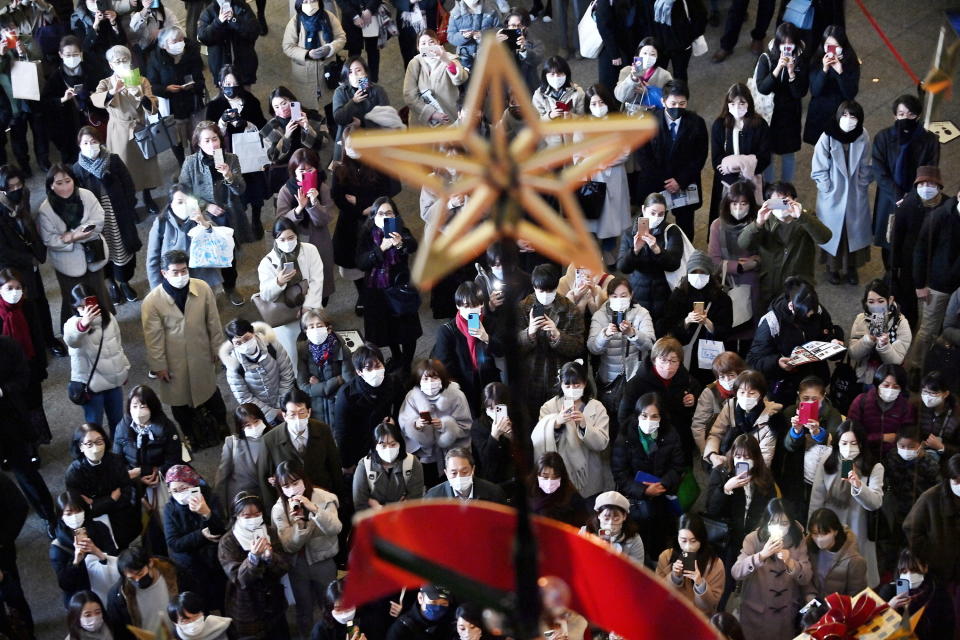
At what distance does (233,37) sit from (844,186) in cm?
621

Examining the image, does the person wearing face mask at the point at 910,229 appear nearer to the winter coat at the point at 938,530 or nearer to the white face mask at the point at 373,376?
the winter coat at the point at 938,530

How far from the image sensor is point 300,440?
10.8m

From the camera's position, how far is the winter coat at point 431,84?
583 inches

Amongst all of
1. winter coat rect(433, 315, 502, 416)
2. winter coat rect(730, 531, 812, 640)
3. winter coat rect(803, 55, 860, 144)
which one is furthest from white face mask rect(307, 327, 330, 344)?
winter coat rect(803, 55, 860, 144)

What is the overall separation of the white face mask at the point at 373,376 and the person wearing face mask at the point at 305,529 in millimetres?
865

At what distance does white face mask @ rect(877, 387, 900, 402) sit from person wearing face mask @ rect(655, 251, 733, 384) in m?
1.31

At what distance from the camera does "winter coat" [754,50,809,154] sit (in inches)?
551

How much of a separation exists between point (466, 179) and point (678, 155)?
416 inches

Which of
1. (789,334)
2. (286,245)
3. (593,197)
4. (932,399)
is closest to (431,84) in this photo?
(593,197)

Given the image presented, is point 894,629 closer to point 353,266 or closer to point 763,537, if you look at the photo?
point 763,537

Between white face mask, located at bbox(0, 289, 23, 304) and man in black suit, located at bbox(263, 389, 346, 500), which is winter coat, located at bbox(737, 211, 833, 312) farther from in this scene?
white face mask, located at bbox(0, 289, 23, 304)

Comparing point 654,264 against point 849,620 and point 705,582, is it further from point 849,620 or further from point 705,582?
point 849,620

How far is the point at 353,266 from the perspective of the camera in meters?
13.4

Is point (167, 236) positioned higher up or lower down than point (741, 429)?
higher up
